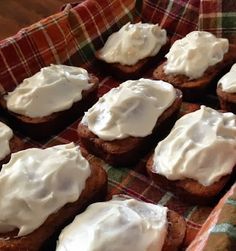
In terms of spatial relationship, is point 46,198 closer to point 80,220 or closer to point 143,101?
point 80,220

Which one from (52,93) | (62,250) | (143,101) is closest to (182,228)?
(62,250)

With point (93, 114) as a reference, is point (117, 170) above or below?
below

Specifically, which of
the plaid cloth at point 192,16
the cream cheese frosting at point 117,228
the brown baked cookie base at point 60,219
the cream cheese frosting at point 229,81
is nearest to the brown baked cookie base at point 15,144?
the brown baked cookie base at point 60,219

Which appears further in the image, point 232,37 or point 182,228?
point 232,37

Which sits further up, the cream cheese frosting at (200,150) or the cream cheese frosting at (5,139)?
the cream cheese frosting at (5,139)

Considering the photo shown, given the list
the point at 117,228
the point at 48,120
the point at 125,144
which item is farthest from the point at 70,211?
the point at 48,120

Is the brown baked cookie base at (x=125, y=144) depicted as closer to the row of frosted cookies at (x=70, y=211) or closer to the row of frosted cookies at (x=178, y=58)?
the row of frosted cookies at (x=70, y=211)
